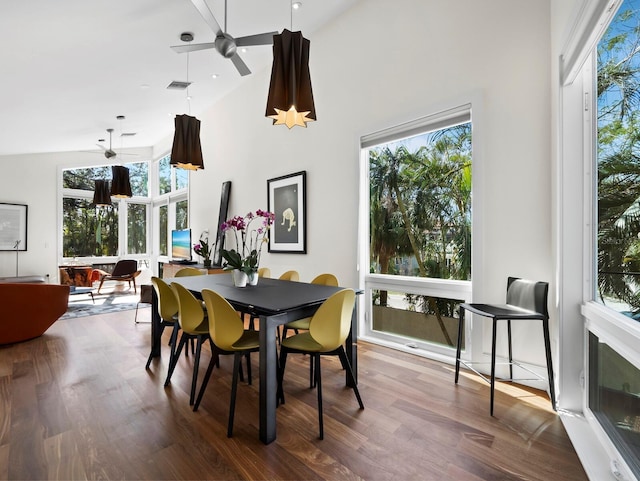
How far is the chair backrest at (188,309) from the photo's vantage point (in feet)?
7.88

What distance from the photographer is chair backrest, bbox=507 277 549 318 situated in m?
2.21

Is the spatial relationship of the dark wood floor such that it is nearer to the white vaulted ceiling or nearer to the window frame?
the window frame

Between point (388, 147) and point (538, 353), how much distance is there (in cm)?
239

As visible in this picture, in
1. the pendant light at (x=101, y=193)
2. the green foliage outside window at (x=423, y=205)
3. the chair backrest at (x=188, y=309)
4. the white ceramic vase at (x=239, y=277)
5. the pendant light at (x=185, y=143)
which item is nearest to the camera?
the chair backrest at (x=188, y=309)

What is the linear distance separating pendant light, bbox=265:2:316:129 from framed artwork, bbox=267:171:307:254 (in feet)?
7.24

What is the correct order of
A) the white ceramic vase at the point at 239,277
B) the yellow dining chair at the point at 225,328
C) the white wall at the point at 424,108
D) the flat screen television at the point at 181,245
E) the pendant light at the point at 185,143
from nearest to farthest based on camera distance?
1. the yellow dining chair at the point at 225,328
2. the white wall at the point at 424,108
3. the white ceramic vase at the point at 239,277
4. the pendant light at the point at 185,143
5. the flat screen television at the point at 181,245

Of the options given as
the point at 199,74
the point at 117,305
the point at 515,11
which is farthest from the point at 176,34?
the point at 117,305

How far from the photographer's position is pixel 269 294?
2453mm

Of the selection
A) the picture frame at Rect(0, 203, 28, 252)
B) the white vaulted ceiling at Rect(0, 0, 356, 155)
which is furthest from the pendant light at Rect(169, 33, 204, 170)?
the picture frame at Rect(0, 203, 28, 252)

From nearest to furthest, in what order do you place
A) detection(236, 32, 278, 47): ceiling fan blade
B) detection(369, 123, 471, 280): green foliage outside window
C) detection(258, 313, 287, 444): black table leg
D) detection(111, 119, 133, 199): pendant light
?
1. detection(258, 313, 287, 444): black table leg
2. detection(236, 32, 278, 47): ceiling fan blade
3. detection(369, 123, 471, 280): green foliage outside window
4. detection(111, 119, 133, 199): pendant light

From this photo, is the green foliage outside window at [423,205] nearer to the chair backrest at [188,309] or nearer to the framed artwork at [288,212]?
the framed artwork at [288,212]

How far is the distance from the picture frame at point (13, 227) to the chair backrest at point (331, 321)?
27.2 ft

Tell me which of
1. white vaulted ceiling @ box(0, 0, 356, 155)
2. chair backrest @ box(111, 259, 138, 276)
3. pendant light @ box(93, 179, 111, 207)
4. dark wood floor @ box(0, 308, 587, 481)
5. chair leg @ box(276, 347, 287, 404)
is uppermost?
white vaulted ceiling @ box(0, 0, 356, 155)

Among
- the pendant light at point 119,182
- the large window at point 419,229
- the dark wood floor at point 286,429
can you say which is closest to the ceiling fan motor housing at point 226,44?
the large window at point 419,229
